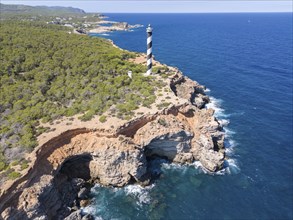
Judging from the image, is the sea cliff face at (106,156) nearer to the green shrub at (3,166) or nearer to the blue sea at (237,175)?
the blue sea at (237,175)

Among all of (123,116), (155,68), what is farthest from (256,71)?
(123,116)

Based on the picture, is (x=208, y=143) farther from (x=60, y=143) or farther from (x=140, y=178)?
(x=60, y=143)

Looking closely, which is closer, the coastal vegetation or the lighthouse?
the coastal vegetation

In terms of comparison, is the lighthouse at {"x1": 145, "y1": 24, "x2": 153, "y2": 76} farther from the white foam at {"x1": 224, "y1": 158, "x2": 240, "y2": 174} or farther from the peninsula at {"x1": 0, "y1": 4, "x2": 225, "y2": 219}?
the white foam at {"x1": 224, "y1": 158, "x2": 240, "y2": 174}

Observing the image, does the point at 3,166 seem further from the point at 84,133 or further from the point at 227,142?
the point at 227,142

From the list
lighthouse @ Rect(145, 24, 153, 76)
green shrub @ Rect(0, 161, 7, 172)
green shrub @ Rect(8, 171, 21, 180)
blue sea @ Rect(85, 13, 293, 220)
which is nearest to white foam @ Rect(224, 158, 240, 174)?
blue sea @ Rect(85, 13, 293, 220)

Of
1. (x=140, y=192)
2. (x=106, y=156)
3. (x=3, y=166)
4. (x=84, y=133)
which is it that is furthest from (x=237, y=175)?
(x=3, y=166)

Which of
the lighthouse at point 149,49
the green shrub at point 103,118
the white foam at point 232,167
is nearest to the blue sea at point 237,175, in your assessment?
the white foam at point 232,167
